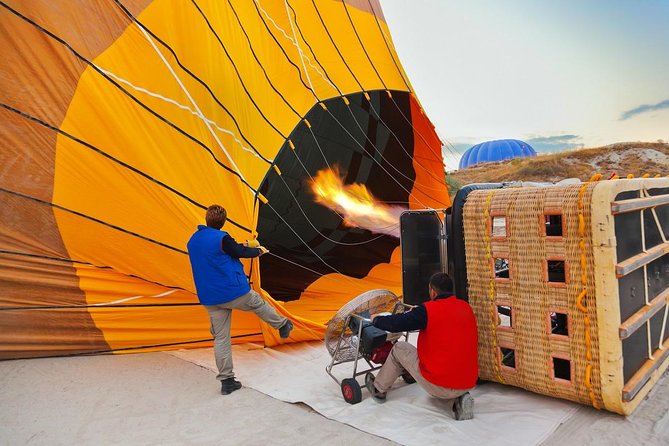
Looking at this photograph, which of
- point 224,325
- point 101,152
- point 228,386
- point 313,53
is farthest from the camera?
point 313,53

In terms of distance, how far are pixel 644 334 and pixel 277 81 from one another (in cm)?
383

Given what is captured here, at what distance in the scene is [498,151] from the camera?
3431 cm

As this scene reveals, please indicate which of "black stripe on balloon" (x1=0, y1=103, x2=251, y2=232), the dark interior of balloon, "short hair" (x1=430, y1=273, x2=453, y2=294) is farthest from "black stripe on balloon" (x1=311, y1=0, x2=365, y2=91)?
"short hair" (x1=430, y1=273, x2=453, y2=294)

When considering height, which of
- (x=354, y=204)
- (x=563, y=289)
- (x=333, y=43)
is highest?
(x=333, y=43)

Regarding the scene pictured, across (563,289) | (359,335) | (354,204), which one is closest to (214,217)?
(359,335)

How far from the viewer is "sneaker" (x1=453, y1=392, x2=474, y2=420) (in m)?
2.76

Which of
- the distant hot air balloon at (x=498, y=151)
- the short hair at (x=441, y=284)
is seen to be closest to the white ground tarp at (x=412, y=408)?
the short hair at (x=441, y=284)

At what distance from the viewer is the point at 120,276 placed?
392 cm

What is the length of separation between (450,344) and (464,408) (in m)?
0.38

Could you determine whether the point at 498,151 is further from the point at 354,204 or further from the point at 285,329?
the point at 285,329

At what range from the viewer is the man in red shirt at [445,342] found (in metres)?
2.74

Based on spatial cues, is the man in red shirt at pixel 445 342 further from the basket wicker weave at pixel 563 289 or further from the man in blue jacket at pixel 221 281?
the man in blue jacket at pixel 221 281

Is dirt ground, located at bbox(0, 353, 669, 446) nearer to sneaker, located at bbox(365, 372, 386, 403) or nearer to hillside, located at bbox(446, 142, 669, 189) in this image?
sneaker, located at bbox(365, 372, 386, 403)

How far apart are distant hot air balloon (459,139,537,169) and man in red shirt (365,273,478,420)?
107 feet
